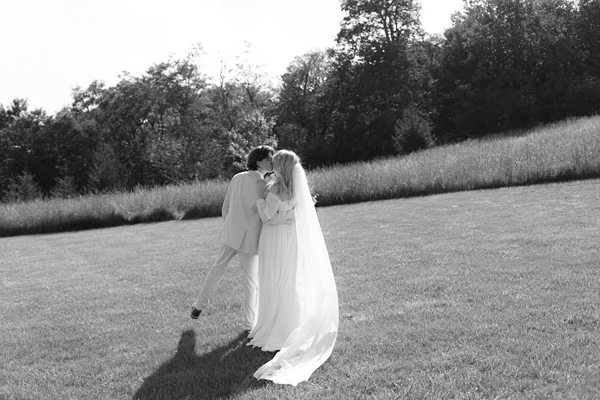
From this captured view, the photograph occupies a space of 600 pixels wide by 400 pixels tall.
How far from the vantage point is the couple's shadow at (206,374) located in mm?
4602

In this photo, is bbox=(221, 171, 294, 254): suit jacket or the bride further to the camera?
bbox=(221, 171, 294, 254): suit jacket

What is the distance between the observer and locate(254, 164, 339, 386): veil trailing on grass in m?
5.15

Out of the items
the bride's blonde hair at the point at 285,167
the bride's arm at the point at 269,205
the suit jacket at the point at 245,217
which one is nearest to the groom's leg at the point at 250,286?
the suit jacket at the point at 245,217

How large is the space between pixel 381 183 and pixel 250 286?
16355 millimetres

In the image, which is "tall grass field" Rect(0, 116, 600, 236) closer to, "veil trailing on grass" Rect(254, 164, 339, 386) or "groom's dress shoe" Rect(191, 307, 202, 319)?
"groom's dress shoe" Rect(191, 307, 202, 319)

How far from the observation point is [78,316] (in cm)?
746

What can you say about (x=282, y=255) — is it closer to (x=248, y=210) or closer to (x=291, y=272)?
(x=291, y=272)

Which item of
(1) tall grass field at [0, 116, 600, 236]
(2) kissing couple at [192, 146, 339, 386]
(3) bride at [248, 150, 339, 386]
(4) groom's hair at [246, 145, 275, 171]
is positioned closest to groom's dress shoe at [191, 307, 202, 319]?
(2) kissing couple at [192, 146, 339, 386]

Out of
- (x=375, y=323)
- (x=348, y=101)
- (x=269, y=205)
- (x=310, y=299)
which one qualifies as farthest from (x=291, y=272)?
(x=348, y=101)

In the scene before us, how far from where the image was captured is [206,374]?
495cm

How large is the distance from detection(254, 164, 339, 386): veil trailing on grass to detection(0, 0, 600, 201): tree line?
34.8 metres

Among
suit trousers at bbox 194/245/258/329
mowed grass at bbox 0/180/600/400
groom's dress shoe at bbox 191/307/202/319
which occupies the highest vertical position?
suit trousers at bbox 194/245/258/329

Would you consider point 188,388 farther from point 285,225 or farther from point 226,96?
point 226,96

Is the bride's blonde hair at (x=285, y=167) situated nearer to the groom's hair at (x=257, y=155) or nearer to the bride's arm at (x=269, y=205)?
the bride's arm at (x=269, y=205)
